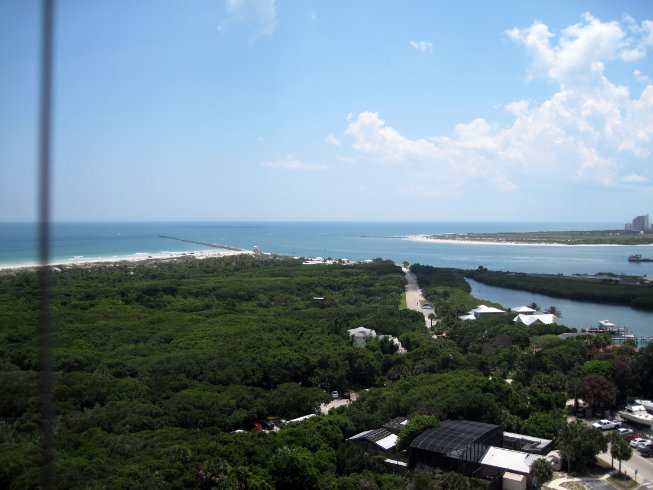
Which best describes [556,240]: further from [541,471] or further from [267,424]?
[541,471]

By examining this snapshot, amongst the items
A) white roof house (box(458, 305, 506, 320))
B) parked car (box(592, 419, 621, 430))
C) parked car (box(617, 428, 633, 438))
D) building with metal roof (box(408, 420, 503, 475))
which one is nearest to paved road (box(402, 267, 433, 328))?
white roof house (box(458, 305, 506, 320))

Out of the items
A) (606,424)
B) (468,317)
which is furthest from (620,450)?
(468,317)

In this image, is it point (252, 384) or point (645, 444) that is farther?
point (252, 384)

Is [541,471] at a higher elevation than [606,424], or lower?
higher

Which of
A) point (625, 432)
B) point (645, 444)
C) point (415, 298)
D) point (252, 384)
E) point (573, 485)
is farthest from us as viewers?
point (415, 298)

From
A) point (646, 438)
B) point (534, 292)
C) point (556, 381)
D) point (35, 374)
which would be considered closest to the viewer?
point (646, 438)

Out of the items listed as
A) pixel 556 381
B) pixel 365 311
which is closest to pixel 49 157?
pixel 556 381

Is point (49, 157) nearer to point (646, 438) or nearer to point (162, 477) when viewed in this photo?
point (162, 477)
